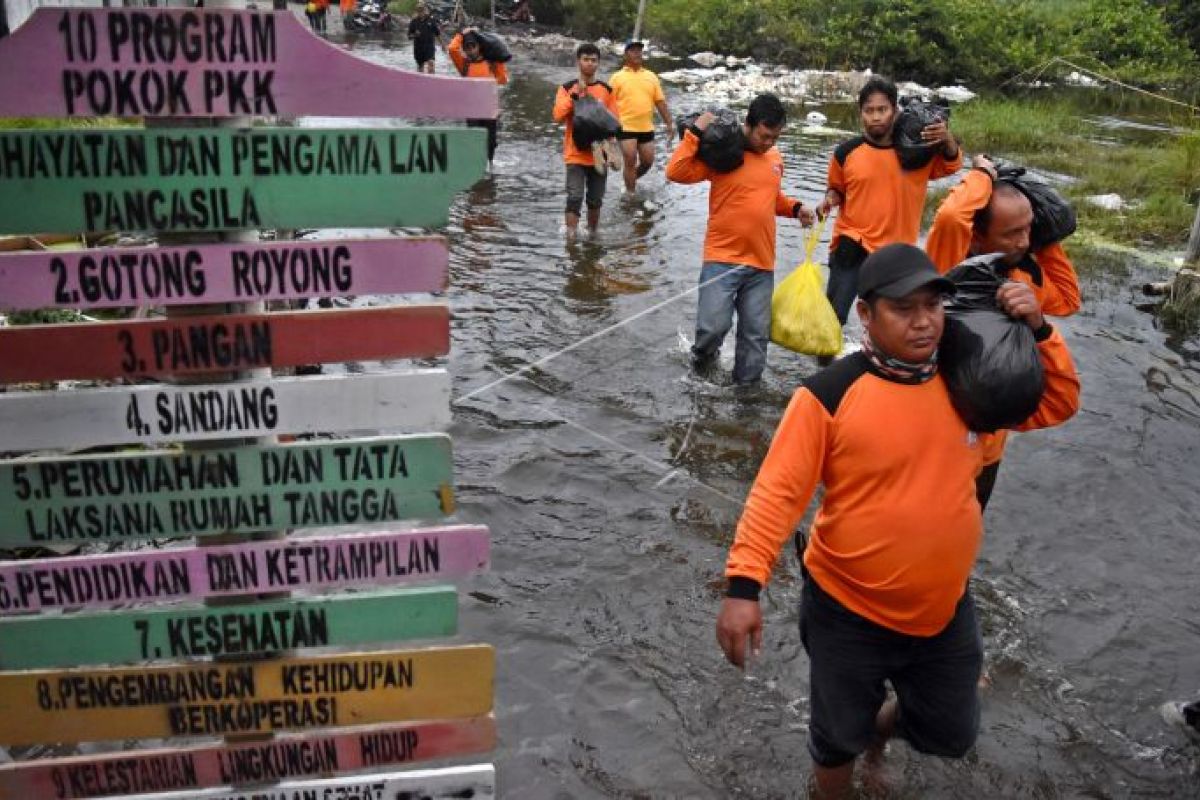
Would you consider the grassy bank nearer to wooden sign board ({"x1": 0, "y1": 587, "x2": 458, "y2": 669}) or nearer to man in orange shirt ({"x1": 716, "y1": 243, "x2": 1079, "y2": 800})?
man in orange shirt ({"x1": 716, "y1": 243, "x2": 1079, "y2": 800})

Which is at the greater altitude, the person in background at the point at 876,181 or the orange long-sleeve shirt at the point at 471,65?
the orange long-sleeve shirt at the point at 471,65

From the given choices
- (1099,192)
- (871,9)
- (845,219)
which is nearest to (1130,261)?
(1099,192)

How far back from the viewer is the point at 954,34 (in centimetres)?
2755

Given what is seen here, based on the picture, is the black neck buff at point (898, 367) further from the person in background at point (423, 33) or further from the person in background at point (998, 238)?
the person in background at point (423, 33)

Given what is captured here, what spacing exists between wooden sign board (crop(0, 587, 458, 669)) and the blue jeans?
461 centimetres

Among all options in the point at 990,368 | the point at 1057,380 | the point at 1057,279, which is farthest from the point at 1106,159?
the point at 990,368

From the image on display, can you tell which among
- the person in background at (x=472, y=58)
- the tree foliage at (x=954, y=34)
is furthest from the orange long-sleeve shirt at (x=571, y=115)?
the tree foliage at (x=954, y=34)

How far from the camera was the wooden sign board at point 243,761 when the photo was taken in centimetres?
246

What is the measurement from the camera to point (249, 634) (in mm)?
2496

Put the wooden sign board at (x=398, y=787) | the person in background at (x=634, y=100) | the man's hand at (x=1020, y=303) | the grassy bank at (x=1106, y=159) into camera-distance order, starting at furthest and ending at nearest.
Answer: the person in background at (x=634, y=100), the grassy bank at (x=1106, y=159), the man's hand at (x=1020, y=303), the wooden sign board at (x=398, y=787)

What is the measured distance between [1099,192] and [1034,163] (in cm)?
230

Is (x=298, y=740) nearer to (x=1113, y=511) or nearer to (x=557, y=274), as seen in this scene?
(x=1113, y=511)

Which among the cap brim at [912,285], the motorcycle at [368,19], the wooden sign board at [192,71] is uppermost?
the motorcycle at [368,19]

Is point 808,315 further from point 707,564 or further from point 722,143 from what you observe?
point 707,564
